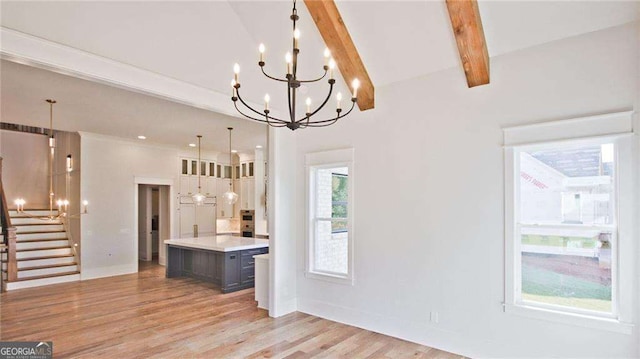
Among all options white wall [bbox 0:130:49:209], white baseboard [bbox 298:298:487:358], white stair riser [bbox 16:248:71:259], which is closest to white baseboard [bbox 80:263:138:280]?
white stair riser [bbox 16:248:71:259]

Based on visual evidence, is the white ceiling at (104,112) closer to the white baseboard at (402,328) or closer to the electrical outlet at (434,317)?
the white baseboard at (402,328)

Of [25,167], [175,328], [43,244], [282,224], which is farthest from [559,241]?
[25,167]

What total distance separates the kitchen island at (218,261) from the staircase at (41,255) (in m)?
2.14

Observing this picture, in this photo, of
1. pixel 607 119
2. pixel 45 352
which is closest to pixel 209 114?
pixel 45 352

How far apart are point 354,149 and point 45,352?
4248mm

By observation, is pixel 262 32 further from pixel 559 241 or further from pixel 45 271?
pixel 45 271

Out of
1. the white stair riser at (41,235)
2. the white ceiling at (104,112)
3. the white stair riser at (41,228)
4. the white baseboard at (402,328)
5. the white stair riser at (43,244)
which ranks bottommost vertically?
the white baseboard at (402,328)

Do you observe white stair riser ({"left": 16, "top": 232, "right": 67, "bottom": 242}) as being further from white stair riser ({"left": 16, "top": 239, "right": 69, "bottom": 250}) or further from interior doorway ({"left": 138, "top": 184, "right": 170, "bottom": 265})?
interior doorway ({"left": 138, "top": 184, "right": 170, "bottom": 265})

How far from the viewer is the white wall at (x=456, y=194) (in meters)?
3.08

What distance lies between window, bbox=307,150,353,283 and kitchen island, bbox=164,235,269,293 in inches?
79.4

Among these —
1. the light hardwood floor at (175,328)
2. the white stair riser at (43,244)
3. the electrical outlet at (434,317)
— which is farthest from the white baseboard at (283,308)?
the white stair riser at (43,244)

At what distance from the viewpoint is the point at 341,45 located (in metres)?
3.95

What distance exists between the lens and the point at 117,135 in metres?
7.91

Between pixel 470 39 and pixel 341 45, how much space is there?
136 centimetres
